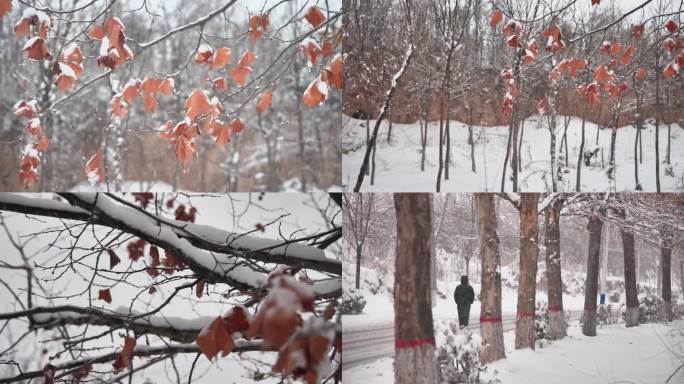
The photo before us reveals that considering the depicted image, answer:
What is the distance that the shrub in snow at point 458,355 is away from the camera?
2.13 meters

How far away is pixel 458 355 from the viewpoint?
214 cm

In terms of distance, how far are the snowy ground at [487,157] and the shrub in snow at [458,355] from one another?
521 mm

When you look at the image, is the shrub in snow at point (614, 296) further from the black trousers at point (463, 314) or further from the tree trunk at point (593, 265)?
the black trousers at point (463, 314)

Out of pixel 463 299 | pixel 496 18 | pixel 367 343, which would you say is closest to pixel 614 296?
pixel 463 299

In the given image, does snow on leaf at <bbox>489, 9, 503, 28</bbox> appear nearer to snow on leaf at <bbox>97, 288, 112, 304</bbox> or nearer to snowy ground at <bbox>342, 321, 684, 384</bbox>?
snowy ground at <bbox>342, 321, 684, 384</bbox>

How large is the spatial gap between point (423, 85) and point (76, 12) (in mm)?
1280

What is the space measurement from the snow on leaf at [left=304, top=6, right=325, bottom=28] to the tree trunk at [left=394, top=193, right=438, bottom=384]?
701 millimetres

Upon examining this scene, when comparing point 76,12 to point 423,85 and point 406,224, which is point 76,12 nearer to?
point 423,85

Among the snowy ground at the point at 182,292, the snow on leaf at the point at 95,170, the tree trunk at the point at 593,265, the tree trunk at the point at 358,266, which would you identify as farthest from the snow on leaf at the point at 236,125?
the tree trunk at the point at 593,265

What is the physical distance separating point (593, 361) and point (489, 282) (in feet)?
1.58

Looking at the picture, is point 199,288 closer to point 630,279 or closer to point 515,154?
point 515,154

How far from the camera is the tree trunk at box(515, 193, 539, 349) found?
2.19m

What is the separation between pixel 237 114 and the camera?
216cm

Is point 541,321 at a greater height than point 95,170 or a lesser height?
lesser
